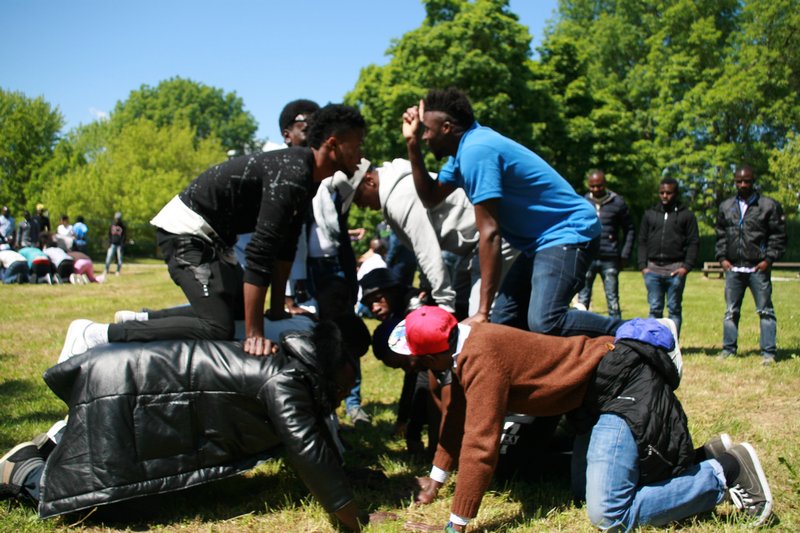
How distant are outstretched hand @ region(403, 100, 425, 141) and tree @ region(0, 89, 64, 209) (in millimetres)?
44078

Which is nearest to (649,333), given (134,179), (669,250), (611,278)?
(669,250)

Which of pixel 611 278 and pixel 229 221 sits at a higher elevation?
pixel 229 221

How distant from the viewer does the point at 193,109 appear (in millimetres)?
70500

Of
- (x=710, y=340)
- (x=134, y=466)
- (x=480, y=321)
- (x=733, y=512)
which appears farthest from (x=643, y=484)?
(x=710, y=340)

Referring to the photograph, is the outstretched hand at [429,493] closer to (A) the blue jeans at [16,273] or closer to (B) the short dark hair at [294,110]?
(B) the short dark hair at [294,110]

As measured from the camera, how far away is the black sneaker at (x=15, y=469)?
3.69 metres

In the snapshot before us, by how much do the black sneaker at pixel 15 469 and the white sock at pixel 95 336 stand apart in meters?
0.68

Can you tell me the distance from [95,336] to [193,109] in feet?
234

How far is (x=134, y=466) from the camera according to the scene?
346 cm

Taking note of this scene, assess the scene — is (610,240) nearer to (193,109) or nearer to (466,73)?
(466,73)

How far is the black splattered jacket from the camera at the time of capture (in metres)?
3.66

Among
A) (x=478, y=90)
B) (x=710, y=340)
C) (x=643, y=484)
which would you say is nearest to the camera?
(x=643, y=484)

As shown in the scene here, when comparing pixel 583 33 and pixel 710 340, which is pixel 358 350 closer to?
pixel 710 340

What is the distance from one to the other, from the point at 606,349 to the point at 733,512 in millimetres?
1036
